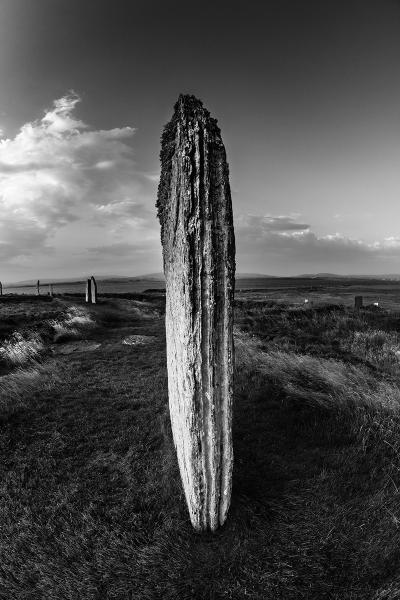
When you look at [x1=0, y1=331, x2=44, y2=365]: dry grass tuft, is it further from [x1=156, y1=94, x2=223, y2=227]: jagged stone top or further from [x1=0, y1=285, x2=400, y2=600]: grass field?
[x1=156, y1=94, x2=223, y2=227]: jagged stone top

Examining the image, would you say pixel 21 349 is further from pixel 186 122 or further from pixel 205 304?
pixel 186 122

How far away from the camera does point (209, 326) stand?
2750 mm

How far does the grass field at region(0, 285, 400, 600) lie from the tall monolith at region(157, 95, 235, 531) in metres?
0.50

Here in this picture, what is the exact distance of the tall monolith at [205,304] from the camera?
271cm

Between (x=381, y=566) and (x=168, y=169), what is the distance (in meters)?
3.97

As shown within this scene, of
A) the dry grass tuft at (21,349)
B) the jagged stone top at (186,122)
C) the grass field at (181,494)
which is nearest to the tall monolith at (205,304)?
the jagged stone top at (186,122)

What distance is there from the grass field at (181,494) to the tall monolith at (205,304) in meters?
0.50

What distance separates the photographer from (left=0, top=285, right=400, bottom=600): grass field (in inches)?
101

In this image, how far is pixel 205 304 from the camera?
2.74 meters

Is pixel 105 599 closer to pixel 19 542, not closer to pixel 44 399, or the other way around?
pixel 19 542

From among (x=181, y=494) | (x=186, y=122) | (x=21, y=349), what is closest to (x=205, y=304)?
Result: (x=186, y=122)

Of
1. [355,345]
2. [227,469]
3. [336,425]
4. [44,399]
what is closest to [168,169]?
[227,469]

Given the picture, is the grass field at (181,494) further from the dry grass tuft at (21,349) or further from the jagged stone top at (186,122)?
the jagged stone top at (186,122)

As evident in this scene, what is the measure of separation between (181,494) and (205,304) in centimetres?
220
